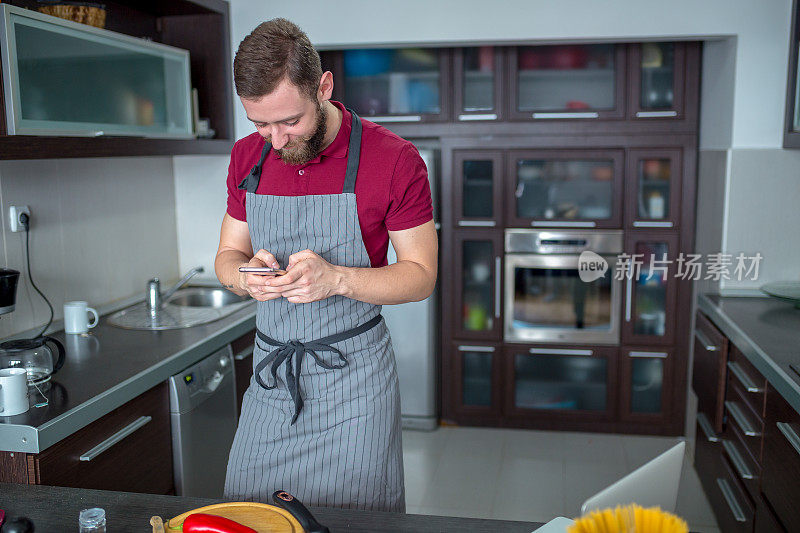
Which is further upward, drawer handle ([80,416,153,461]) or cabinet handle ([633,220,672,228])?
cabinet handle ([633,220,672,228])

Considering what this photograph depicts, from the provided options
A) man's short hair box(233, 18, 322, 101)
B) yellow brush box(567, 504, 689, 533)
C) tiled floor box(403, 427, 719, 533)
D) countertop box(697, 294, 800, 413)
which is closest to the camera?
yellow brush box(567, 504, 689, 533)

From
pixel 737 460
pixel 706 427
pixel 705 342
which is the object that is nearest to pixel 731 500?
pixel 737 460

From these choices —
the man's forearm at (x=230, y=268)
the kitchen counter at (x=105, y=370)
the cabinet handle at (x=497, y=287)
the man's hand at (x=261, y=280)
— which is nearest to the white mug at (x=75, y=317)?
the kitchen counter at (x=105, y=370)

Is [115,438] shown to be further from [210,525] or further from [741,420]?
[741,420]

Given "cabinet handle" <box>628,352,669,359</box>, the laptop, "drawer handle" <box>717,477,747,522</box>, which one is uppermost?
the laptop

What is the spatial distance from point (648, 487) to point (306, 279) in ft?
2.55

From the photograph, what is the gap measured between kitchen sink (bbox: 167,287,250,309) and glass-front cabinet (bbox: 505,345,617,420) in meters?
1.48

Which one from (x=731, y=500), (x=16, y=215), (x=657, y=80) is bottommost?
(x=731, y=500)

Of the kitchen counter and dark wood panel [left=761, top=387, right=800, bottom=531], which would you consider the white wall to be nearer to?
the kitchen counter

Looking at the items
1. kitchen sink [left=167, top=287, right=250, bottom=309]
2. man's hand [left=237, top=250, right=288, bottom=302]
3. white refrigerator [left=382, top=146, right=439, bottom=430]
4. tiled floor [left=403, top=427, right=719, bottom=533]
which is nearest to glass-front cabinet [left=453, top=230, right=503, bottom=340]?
white refrigerator [left=382, top=146, right=439, bottom=430]

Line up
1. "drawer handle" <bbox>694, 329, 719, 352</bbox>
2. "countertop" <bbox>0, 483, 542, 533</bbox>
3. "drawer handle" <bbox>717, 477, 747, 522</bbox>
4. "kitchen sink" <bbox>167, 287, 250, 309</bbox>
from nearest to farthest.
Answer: "countertop" <bbox>0, 483, 542, 533</bbox>
"drawer handle" <bbox>717, 477, 747, 522</bbox>
"drawer handle" <bbox>694, 329, 719, 352</bbox>
"kitchen sink" <bbox>167, 287, 250, 309</bbox>

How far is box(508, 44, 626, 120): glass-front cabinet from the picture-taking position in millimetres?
3682

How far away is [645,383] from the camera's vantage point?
3883 mm

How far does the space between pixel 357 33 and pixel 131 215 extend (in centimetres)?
129
